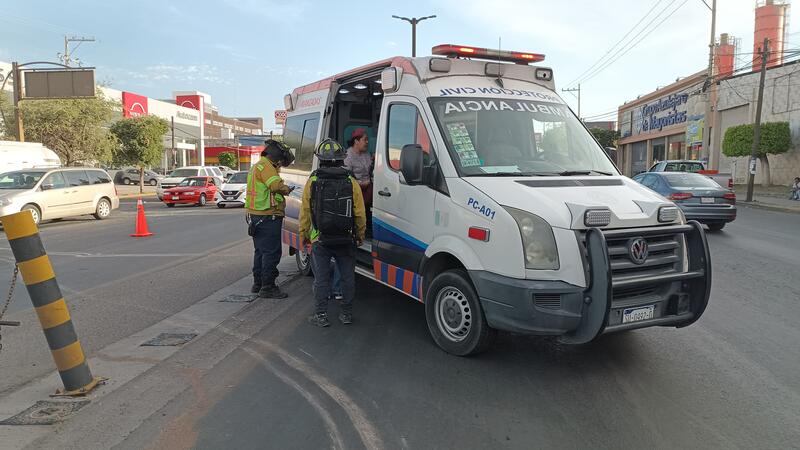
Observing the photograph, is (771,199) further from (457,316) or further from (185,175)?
(185,175)

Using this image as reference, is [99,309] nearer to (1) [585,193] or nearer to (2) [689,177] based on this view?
(1) [585,193]

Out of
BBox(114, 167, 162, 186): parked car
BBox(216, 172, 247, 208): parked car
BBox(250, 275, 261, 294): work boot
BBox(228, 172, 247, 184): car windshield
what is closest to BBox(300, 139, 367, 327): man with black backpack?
BBox(250, 275, 261, 294): work boot

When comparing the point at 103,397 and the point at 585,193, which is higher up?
the point at 585,193

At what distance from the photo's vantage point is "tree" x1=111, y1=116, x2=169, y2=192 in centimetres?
3400

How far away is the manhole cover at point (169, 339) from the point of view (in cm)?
514

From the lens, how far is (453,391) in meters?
4.00

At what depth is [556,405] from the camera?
3.78 meters

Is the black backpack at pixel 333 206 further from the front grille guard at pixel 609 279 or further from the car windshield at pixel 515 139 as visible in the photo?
the front grille guard at pixel 609 279

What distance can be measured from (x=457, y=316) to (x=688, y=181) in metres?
11.3

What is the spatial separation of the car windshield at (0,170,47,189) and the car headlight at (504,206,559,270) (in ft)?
56.1

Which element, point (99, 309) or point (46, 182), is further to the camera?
point (46, 182)

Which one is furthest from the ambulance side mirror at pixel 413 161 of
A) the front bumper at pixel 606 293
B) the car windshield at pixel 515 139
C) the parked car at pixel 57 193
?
the parked car at pixel 57 193

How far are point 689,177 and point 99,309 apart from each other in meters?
13.3

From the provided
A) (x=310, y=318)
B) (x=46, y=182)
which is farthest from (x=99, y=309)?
(x=46, y=182)
